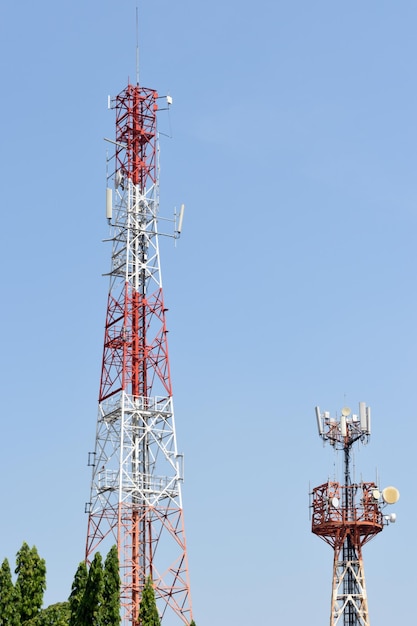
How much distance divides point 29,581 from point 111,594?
6215mm

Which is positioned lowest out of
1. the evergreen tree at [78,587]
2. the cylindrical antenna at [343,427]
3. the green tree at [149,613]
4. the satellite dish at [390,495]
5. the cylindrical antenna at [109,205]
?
the green tree at [149,613]

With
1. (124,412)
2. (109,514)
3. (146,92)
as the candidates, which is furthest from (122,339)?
(146,92)

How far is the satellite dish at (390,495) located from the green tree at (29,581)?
2620 centimetres

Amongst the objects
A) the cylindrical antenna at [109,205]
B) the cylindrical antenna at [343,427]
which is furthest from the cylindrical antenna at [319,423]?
the cylindrical antenna at [109,205]

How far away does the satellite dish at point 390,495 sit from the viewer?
289ft

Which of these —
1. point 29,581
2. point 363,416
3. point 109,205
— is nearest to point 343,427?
point 363,416

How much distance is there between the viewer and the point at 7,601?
69.4m

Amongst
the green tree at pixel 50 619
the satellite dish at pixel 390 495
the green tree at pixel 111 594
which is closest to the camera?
the green tree at pixel 111 594

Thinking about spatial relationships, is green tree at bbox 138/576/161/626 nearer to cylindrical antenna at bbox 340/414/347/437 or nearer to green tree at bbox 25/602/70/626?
green tree at bbox 25/602/70/626

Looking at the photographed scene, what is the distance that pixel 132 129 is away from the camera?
93.4m

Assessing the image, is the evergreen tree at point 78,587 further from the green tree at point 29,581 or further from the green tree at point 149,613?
the green tree at point 149,613

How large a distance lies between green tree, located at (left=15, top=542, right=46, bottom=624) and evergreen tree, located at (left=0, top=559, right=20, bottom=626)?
423 mm

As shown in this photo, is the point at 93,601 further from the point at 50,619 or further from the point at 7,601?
the point at 50,619

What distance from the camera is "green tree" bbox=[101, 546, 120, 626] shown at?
217 feet
